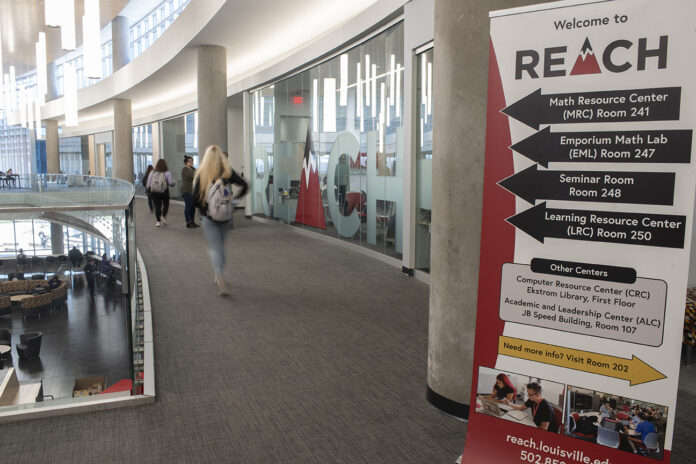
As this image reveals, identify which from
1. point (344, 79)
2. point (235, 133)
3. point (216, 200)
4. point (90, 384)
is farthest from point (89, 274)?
point (216, 200)

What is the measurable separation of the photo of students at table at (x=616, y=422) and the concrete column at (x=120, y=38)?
32115mm

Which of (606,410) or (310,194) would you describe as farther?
(310,194)

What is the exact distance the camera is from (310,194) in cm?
1293

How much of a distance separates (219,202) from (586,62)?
16.9ft

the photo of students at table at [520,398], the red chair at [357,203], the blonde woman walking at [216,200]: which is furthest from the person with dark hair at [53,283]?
the photo of students at table at [520,398]

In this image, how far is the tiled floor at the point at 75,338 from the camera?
1980cm

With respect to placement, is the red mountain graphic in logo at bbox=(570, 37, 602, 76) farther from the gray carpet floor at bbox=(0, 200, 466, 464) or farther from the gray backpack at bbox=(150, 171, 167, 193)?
the gray backpack at bbox=(150, 171, 167, 193)

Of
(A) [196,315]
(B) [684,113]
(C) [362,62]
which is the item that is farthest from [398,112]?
(B) [684,113]

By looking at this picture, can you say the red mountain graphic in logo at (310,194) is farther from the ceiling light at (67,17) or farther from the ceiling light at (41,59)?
the ceiling light at (41,59)

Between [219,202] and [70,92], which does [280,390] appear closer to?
[219,202]

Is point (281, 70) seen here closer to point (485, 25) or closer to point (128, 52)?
point (485, 25)

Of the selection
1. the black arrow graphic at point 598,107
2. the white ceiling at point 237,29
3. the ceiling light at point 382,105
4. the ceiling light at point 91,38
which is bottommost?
the black arrow graphic at point 598,107

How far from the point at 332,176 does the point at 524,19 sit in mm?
8979

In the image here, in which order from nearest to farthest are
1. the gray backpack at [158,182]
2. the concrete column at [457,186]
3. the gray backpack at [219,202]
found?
the concrete column at [457,186] → the gray backpack at [219,202] → the gray backpack at [158,182]
